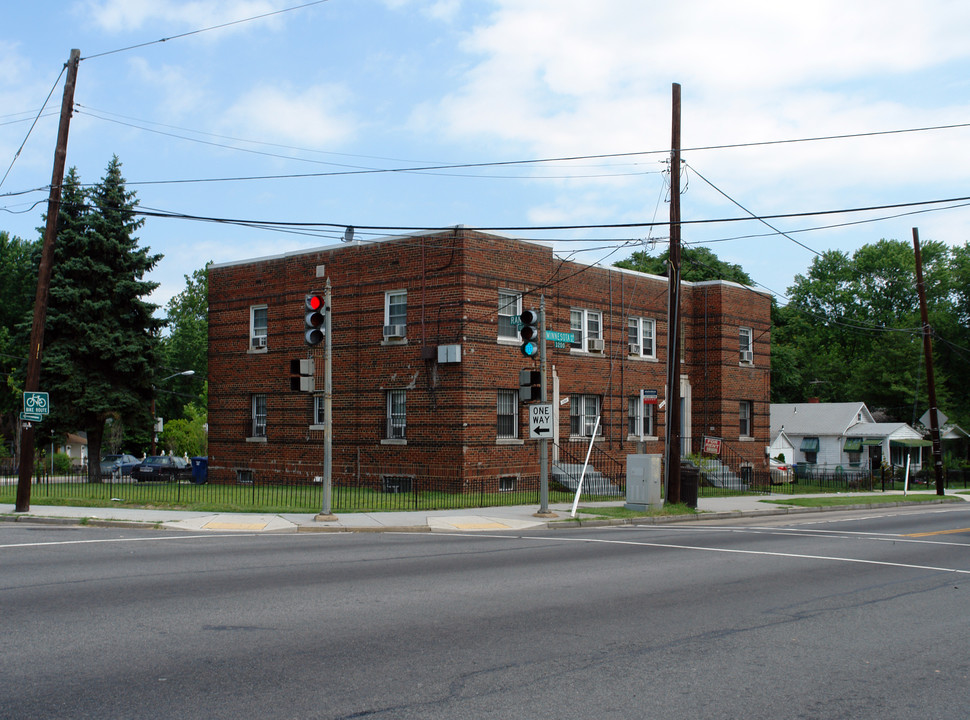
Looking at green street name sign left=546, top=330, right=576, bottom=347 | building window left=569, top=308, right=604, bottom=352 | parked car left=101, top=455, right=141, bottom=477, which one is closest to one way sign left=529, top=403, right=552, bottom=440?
green street name sign left=546, top=330, right=576, bottom=347

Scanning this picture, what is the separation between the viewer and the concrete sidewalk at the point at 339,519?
1809 centimetres

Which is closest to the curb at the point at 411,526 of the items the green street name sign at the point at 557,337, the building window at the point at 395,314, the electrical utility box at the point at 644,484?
the electrical utility box at the point at 644,484

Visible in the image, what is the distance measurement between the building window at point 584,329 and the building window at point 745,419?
9151mm

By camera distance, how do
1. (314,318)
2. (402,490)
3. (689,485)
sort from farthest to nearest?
(402,490) < (689,485) < (314,318)

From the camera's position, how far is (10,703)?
5957mm

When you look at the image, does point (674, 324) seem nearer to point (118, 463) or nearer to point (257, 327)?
point (257, 327)

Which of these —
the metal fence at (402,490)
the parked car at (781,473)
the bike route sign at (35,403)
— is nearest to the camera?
the bike route sign at (35,403)

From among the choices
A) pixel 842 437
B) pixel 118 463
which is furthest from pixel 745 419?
pixel 118 463

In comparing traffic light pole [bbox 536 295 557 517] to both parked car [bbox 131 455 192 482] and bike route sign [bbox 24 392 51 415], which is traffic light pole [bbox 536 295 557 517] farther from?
parked car [bbox 131 455 192 482]

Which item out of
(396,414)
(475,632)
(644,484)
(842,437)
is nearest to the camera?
(475,632)

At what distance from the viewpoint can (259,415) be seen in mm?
32250

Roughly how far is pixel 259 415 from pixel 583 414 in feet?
38.6

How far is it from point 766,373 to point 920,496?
25.7ft

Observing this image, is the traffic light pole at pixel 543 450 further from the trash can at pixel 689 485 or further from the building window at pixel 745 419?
the building window at pixel 745 419
